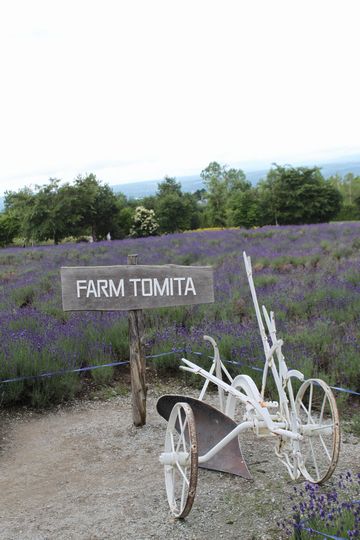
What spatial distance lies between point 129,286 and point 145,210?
39605 millimetres

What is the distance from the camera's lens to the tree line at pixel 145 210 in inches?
1367

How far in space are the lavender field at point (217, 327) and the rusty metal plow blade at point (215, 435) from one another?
1.49m

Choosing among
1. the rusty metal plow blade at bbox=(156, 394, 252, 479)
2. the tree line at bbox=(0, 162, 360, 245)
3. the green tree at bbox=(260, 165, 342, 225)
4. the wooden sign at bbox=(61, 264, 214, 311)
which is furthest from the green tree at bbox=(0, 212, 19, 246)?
the rusty metal plow blade at bbox=(156, 394, 252, 479)

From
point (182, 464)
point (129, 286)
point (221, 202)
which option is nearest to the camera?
Result: point (182, 464)

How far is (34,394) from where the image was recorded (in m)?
5.06

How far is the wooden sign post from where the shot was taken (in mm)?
4477

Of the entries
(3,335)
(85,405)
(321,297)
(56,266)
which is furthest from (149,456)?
(56,266)

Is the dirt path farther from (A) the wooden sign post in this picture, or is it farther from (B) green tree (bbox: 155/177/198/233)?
(B) green tree (bbox: 155/177/198/233)

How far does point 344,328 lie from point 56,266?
7.84m

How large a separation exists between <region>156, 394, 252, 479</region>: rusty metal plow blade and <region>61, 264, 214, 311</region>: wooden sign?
101 centimetres

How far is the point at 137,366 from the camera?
459 centimetres

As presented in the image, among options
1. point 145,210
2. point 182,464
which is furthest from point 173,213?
point 182,464

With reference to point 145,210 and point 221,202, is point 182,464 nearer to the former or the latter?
point 145,210

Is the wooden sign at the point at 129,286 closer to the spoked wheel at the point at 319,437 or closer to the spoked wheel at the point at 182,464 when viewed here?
the spoked wheel at the point at 319,437
